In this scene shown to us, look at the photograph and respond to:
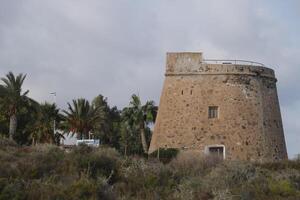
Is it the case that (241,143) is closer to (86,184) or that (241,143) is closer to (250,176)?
(250,176)

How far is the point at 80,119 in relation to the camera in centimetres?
4556

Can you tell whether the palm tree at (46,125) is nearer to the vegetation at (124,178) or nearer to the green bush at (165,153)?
the green bush at (165,153)

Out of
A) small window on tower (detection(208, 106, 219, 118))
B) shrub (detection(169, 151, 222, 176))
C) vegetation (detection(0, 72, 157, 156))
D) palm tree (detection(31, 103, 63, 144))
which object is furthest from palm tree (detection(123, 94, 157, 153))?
shrub (detection(169, 151, 222, 176))

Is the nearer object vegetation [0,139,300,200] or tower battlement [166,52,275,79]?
vegetation [0,139,300,200]

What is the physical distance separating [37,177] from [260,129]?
20193 millimetres

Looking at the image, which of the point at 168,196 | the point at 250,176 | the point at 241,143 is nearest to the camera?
the point at 168,196

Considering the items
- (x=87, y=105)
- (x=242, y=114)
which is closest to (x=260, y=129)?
(x=242, y=114)

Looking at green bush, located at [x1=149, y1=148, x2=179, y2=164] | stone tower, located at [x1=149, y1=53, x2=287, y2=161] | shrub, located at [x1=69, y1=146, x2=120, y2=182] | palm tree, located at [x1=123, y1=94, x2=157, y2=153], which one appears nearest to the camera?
shrub, located at [x1=69, y1=146, x2=120, y2=182]

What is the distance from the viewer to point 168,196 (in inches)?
802

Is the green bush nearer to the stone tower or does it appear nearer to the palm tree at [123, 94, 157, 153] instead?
the stone tower

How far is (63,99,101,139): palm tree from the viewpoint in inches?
1791

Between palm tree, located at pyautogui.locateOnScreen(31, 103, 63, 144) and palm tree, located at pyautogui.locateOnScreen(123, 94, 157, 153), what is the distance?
559 centimetres

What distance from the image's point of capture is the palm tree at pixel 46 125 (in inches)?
1828

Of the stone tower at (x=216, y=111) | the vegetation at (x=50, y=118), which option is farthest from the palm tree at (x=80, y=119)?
the stone tower at (x=216, y=111)
